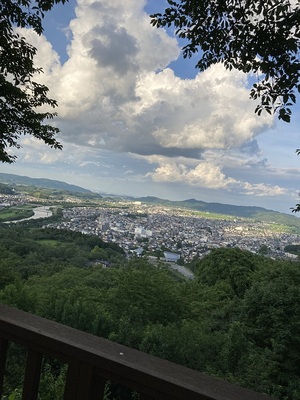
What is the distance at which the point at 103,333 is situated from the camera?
14.6 metres

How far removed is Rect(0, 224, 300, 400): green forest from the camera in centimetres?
1155

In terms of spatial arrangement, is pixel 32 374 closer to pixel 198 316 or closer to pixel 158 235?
pixel 198 316

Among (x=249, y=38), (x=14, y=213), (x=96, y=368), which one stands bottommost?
(x=14, y=213)

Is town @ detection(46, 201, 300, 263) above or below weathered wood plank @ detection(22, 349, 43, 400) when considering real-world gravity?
below

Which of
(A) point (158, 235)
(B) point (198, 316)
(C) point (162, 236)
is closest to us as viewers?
(B) point (198, 316)

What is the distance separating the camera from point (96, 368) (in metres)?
1.11

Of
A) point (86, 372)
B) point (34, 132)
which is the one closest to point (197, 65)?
point (86, 372)

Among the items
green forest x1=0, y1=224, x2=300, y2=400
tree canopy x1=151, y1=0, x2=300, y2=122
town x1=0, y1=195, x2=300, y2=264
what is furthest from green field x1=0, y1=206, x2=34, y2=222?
tree canopy x1=151, y1=0, x2=300, y2=122

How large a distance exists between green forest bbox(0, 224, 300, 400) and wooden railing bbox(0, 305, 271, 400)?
221 inches

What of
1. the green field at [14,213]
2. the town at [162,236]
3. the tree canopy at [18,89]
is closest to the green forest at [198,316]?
the tree canopy at [18,89]

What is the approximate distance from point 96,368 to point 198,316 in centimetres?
1817

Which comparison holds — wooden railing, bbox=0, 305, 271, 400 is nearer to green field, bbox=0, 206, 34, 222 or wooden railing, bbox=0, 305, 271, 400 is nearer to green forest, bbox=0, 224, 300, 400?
green forest, bbox=0, 224, 300, 400

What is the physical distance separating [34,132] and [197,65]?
573 centimetres

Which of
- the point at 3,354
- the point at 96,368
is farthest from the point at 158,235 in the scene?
the point at 96,368
